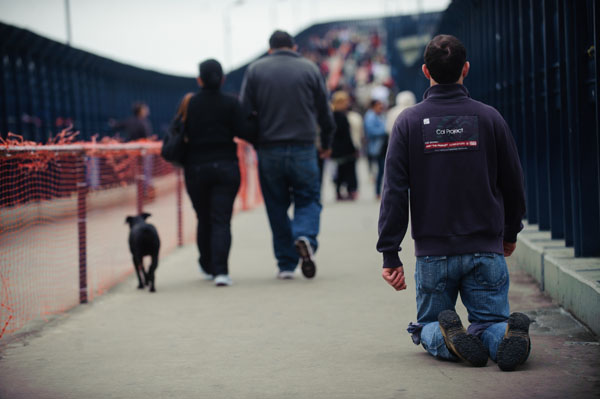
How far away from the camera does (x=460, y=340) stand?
5051 mm

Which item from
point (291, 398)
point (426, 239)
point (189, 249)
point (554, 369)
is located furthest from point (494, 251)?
point (189, 249)

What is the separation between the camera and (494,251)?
5.14 metres

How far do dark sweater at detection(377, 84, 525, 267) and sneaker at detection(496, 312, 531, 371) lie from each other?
0.42 m

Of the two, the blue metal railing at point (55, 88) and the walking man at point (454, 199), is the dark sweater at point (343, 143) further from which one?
the walking man at point (454, 199)

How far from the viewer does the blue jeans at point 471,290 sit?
16.8ft

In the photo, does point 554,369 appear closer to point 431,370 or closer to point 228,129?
point 431,370

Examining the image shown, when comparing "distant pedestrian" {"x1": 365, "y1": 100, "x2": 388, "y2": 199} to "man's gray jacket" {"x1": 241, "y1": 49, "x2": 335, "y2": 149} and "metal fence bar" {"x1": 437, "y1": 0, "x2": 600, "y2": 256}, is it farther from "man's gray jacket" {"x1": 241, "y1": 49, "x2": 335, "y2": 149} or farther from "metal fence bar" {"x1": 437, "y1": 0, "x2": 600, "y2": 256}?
"man's gray jacket" {"x1": 241, "y1": 49, "x2": 335, "y2": 149}

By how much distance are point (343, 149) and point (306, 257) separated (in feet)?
30.3

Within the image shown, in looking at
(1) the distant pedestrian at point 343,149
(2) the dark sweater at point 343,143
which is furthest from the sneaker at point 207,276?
(2) the dark sweater at point 343,143

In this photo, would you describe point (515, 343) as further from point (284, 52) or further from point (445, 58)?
point (284, 52)

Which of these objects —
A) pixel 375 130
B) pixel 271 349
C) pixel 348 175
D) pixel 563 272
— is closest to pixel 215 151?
pixel 271 349

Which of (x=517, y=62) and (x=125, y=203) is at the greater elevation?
(x=517, y=62)

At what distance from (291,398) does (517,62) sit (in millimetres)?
6639

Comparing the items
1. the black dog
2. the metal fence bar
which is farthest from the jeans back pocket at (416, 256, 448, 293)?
the black dog
